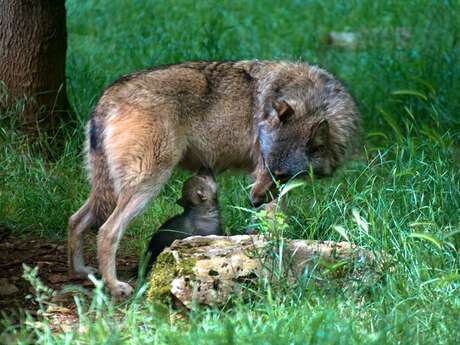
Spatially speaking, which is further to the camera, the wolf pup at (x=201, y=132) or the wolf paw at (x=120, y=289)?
the wolf pup at (x=201, y=132)

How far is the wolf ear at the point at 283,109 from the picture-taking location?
23.8 feet

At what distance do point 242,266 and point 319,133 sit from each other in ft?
5.40

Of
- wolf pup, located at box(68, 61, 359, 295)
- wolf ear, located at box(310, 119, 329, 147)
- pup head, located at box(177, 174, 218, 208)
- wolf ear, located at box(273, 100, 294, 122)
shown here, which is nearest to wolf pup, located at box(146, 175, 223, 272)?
pup head, located at box(177, 174, 218, 208)

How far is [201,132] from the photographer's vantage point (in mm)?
7289

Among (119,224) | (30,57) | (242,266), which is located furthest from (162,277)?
(30,57)

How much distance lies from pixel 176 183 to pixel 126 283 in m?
1.96

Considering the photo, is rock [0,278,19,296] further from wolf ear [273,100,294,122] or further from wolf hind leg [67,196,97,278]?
wolf ear [273,100,294,122]

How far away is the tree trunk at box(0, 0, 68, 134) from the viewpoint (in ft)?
28.6

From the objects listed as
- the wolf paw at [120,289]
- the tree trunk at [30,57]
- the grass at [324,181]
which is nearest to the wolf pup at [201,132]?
the wolf paw at [120,289]

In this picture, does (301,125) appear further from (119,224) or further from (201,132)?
(119,224)

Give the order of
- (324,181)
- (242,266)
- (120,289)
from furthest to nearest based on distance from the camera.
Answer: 1. (324,181)
2. (120,289)
3. (242,266)

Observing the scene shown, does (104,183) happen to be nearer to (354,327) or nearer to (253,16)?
(354,327)

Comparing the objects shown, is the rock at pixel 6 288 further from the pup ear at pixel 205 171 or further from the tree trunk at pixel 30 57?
the tree trunk at pixel 30 57

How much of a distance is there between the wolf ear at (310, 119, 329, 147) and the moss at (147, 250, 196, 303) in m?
1.65
